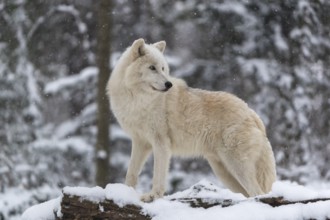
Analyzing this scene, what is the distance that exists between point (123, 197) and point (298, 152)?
5.92 m

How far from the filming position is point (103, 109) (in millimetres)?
7914

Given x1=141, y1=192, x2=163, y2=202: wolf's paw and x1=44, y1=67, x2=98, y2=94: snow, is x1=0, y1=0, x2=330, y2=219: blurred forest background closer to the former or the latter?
x1=44, y1=67, x2=98, y2=94: snow

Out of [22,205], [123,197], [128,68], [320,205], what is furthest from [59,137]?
[320,205]

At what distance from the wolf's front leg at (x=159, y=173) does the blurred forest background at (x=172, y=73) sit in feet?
13.6

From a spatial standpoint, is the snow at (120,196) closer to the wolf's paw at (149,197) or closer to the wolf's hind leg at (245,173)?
the wolf's paw at (149,197)

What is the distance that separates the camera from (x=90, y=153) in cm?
962

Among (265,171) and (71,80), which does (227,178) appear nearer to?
(265,171)

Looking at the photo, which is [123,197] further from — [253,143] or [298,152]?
[298,152]

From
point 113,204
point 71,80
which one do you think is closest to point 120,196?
point 113,204

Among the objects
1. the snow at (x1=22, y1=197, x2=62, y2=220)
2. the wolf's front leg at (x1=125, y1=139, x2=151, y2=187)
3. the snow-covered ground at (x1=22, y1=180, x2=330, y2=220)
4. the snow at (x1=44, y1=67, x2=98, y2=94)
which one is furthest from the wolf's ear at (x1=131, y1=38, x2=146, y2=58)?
the snow at (x1=44, y1=67, x2=98, y2=94)

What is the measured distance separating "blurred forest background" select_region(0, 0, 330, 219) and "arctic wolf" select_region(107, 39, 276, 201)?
152 inches

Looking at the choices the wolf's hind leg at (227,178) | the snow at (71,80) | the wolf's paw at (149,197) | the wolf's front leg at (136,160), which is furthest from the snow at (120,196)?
the snow at (71,80)

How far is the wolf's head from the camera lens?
17.5 feet

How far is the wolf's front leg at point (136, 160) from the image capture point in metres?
5.38
